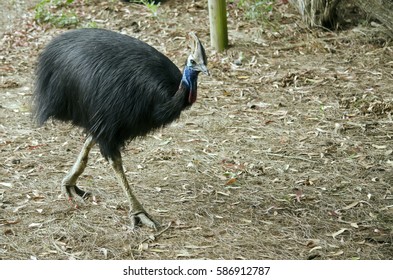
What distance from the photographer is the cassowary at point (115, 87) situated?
3.71 meters

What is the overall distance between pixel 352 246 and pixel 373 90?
7.93ft

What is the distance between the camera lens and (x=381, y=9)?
20.7 ft

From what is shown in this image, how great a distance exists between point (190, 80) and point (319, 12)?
12.2 ft

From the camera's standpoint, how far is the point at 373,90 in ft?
18.9

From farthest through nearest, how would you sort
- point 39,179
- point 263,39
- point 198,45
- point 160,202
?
point 263,39 < point 39,179 < point 160,202 < point 198,45

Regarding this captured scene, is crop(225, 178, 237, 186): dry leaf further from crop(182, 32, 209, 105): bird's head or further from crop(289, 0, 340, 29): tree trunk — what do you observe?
crop(289, 0, 340, 29): tree trunk

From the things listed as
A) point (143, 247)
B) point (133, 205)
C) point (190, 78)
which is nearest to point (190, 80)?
point (190, 78)

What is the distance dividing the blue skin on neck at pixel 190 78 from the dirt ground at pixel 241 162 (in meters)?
0.84

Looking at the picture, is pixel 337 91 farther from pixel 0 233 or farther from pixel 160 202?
pixel 0 233

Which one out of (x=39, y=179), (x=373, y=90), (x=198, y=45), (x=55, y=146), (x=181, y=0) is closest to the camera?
(x=198, y=45)

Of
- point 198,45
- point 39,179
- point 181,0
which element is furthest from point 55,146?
point 181,0

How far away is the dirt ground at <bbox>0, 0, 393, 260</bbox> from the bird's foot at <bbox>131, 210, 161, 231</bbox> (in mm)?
41

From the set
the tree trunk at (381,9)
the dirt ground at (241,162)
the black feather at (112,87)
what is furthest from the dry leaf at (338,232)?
the tree trunk at (381,9)

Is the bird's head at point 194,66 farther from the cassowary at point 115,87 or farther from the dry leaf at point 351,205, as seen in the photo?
the dry leaf at point 351,205
